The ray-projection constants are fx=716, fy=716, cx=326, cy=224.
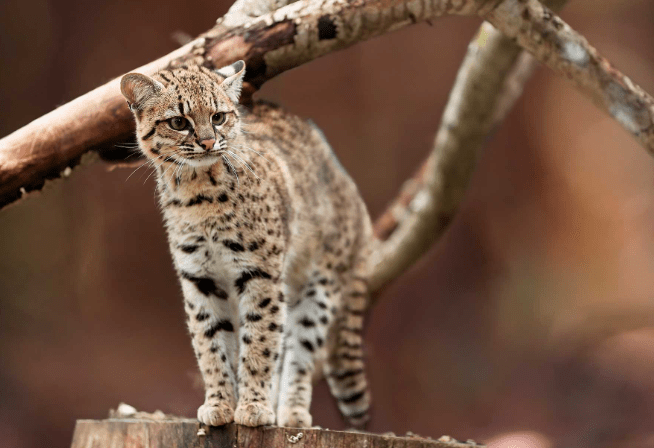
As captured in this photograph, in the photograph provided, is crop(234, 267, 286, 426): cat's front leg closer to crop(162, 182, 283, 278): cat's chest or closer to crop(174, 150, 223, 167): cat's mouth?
crop(162, 182, 283, 278): cat's chest

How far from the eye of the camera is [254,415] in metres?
Answer: 3.63

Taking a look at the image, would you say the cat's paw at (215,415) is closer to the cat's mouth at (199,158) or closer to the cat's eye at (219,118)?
the cat's mouth at (199,158)

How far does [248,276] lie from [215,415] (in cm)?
75

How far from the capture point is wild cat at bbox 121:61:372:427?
3.63 metres

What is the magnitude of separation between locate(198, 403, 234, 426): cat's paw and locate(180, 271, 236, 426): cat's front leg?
64 millimetres

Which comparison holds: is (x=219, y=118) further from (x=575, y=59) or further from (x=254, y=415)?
(x=575, y=59)

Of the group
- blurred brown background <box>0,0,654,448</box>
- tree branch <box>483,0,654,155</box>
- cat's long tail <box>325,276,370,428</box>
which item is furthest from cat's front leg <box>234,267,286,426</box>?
blurred brown background <box>0,0,654,448</box>

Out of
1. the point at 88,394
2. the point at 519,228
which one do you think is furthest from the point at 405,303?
the point at 88,394

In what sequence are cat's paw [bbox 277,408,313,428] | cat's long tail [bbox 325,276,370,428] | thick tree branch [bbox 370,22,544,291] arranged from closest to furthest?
1. cat's paw [bbox 277,408,313,428]
2. cat's long tail [bbox 325,276,370,428]
3. thick tree branch [bbox 370,22,544,291]

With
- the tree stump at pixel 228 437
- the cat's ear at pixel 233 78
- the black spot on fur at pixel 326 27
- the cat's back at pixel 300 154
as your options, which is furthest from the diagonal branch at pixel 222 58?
the tree stump at pixel 228 437

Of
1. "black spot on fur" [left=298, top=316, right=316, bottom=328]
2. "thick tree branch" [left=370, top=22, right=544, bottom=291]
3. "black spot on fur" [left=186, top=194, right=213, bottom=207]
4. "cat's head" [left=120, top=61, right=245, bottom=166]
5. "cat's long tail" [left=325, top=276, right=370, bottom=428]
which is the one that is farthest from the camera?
"thick tree branch" [left=370, top=22, right=544, bottom=291]

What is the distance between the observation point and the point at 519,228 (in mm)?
9078

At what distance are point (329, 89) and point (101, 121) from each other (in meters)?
5.26

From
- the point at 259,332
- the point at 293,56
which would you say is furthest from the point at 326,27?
the point at 259,332
